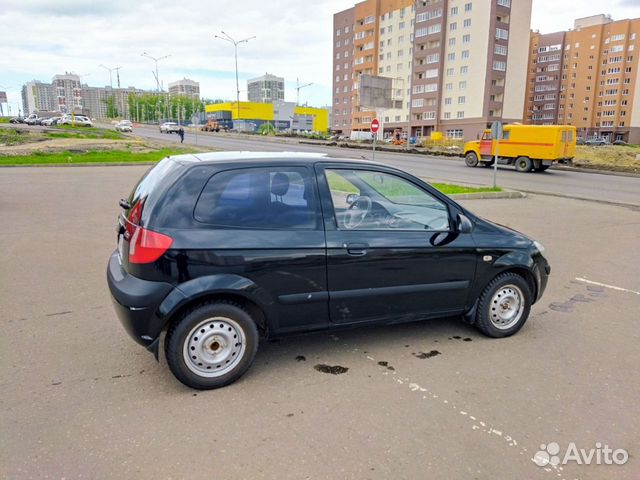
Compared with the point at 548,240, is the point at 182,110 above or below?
above

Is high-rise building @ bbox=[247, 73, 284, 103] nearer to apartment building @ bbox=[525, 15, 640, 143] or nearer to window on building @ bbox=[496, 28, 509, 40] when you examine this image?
apartment building @ bbox=[525, 15, 640, 143]

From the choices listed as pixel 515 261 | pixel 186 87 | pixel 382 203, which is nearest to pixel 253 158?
pixel 382 203

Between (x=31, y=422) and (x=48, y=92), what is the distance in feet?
584

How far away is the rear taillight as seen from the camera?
3.34 meters

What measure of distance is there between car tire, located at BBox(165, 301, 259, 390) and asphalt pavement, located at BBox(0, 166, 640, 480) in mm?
116

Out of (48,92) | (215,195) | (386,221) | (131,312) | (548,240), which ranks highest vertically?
(48,92)

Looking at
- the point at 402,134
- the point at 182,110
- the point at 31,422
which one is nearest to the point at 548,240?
the point at 31,422

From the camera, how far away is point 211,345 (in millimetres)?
3516

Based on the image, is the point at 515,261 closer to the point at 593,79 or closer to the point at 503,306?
the point at 503,306

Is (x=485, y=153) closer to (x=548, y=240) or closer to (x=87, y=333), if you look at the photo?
(x=548, y=240)

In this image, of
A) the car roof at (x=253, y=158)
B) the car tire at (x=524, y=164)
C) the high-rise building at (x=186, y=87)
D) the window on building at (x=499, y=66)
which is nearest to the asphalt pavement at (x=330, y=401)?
the car roof at (x=253, y=158)

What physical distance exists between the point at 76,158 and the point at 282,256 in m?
22.4

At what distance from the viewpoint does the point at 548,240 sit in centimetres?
903

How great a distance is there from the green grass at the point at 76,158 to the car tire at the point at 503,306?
1887 centimetres
